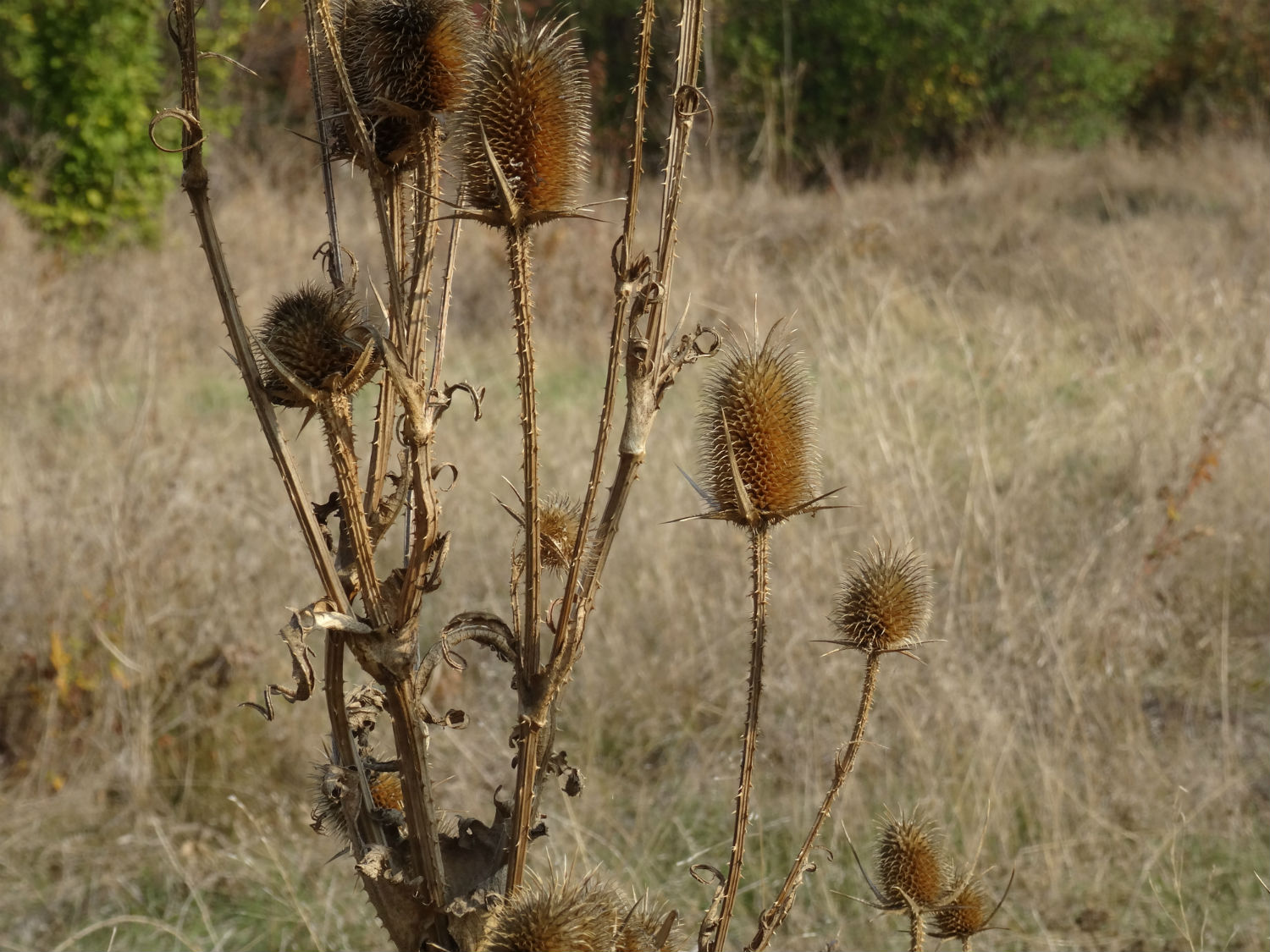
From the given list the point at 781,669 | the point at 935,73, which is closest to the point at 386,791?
the point at 781,669

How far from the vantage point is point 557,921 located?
0.77m

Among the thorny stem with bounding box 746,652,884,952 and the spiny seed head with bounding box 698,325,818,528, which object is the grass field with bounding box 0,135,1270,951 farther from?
the thorny stem with bounding box 746,652,884,952

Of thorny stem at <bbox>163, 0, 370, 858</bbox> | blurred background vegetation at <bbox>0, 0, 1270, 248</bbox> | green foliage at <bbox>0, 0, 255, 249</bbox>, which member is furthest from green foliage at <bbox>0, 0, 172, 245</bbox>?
thorny stem at <bbox>163, 0, 370, 858</bbox>

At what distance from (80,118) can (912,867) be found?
9961 millimetres

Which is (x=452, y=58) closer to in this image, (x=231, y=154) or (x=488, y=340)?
(x=488, y=340)

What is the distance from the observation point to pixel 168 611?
3.50 metres

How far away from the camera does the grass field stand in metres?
3.04

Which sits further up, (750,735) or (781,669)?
(750,735)

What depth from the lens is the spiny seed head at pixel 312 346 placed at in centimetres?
94

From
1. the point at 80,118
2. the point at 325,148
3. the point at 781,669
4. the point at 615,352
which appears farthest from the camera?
the point at 80,118

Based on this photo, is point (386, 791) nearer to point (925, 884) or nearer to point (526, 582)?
point (526, 582)

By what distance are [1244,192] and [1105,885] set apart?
26.0 feet

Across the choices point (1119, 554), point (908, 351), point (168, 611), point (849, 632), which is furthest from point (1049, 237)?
point (849, 632)

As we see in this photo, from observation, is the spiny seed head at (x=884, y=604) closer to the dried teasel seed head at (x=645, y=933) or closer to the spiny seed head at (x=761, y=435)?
the spiny seed head at (x=761, y=435)
